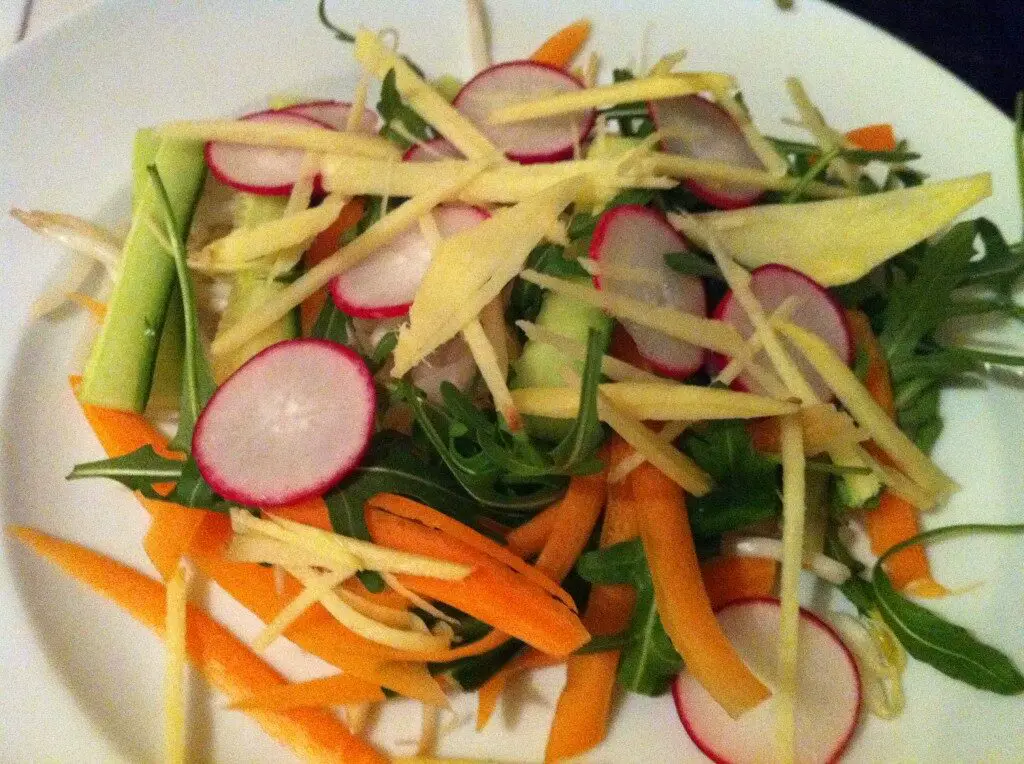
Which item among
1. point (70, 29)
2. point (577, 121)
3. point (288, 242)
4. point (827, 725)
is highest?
point (70, 29)

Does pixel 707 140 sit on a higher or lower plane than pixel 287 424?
higher

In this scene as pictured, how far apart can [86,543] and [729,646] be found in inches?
43.2

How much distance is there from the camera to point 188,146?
1.64m

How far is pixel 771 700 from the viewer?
132cm

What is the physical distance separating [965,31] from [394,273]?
69.2 inches

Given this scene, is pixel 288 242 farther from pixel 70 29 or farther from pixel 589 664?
pixel 589 664

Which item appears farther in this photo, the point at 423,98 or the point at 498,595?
the point at 423,98

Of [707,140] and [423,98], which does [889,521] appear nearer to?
[707,140]

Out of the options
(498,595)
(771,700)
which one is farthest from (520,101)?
(771,700)

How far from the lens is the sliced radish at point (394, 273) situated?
1.47 metres

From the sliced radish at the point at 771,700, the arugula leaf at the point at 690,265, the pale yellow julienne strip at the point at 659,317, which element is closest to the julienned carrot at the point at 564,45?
the arugula leaf at the point at 690,265

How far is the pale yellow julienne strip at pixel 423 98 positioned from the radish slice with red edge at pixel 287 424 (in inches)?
19.4

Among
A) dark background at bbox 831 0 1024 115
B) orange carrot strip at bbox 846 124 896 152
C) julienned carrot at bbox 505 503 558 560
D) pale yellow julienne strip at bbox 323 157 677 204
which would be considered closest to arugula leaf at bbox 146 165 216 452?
pale yellow julienne strip at bbox 323 157 677 204

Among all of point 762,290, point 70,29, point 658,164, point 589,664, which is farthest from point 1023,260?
point 70,29
